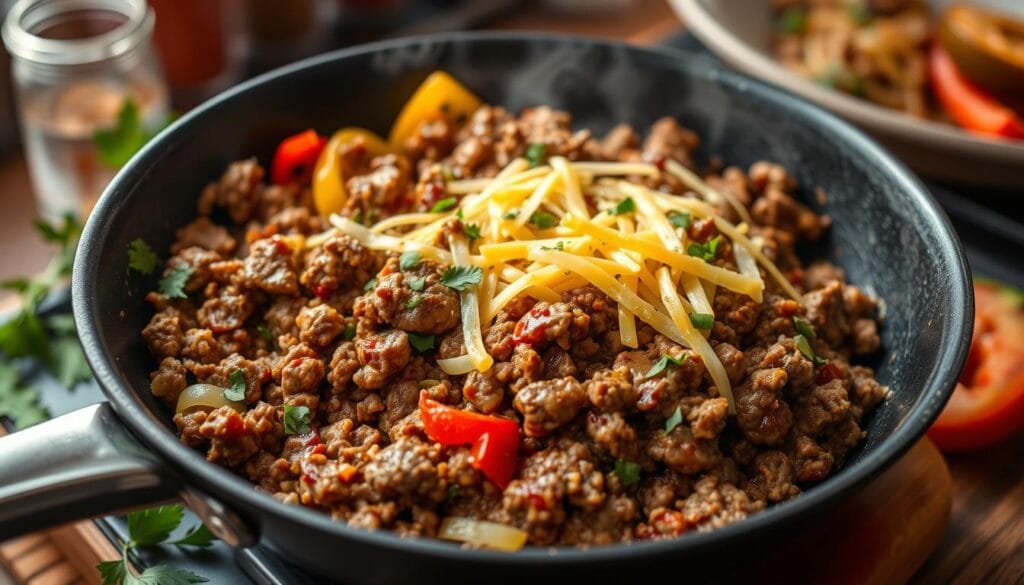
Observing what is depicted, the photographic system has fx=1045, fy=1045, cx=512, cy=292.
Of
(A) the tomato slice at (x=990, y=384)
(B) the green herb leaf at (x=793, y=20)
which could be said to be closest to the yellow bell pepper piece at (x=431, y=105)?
(A) the tomato slice at (x=990, y=384)

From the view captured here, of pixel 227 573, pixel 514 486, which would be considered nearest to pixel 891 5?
pixel 514 486

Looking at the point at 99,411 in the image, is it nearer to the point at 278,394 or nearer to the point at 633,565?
the point at 278,394

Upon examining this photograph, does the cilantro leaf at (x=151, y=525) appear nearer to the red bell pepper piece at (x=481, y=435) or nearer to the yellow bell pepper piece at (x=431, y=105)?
the red bell pepper piece at (x=481, y=435)

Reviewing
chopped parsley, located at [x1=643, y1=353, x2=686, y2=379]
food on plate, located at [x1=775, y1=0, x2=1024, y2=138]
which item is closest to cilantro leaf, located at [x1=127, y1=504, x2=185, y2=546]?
chopped parsley, located at [x1=643, y1=353, x2=686, y2=379]

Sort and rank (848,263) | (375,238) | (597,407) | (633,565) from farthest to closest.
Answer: (848,263), (375,238), (597,407), (633,565)

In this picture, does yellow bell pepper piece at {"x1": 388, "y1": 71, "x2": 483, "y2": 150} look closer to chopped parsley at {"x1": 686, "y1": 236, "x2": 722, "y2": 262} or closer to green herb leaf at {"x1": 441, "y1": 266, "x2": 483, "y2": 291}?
green herb leaf at {"x1": 441, "y1": 266, "x2": 483, "y2": 291}

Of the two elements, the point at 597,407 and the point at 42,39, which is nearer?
the point at 597,407

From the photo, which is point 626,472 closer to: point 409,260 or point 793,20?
point 409,260
